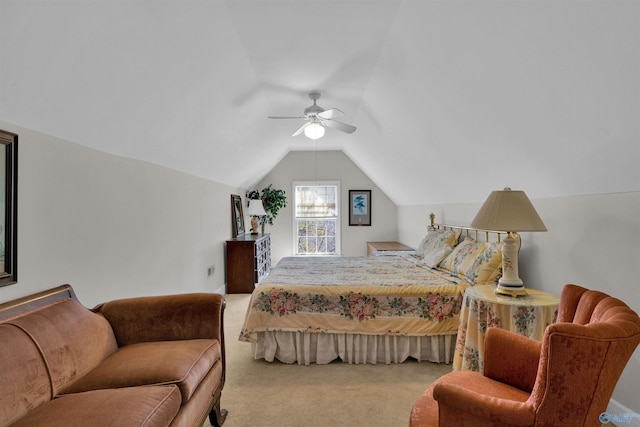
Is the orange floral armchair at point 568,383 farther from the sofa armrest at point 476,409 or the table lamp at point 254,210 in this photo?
the table lamp at point 254,210

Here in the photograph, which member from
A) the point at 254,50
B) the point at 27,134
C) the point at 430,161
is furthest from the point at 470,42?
the point at 27,134

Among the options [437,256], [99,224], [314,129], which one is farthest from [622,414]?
[99,224]

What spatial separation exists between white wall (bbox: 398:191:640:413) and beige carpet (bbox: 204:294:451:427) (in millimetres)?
1093

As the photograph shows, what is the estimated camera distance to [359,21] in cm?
246

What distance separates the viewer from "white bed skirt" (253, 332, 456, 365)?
291cm

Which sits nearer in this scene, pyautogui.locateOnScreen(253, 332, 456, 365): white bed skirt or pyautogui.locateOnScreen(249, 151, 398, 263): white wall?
pyautogui.locateOnScreen(253, 332, 456, 365): white bed skirt

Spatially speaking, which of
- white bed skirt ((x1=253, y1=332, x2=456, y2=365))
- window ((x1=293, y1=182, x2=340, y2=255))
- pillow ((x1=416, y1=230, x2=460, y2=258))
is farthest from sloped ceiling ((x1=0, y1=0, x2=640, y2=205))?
window ((x1=293, y1=182, x2=340, y2=255))

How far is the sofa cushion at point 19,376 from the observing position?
126 cm

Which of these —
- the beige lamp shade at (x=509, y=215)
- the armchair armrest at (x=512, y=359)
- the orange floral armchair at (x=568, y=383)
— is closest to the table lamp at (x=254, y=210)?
the beige lamp shade at (x=509, y=215)

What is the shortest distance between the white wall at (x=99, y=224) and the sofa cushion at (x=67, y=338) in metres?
0.21

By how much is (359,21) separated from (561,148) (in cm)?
158

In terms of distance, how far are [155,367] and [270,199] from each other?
211 inches

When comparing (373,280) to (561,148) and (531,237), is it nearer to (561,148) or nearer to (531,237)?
(531,237)

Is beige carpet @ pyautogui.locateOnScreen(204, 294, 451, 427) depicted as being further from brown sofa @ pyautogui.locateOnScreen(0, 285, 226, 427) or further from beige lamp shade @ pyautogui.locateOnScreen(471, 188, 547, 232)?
beige lamp shade @ pyautogui.locateOnScreen(471, 188, 547, 232)
